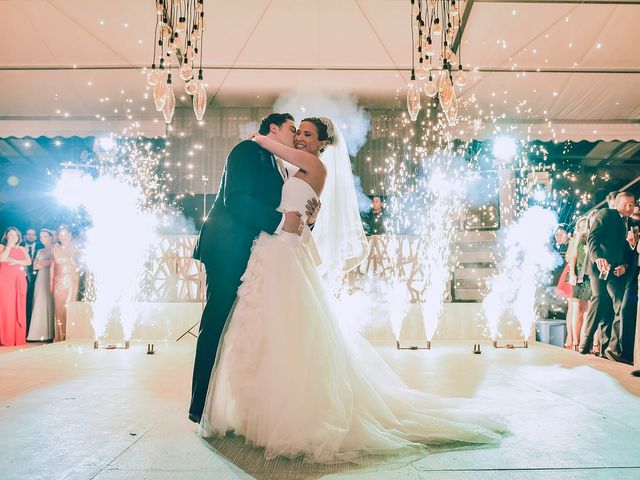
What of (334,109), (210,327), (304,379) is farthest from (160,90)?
(334,109)

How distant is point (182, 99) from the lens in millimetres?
7695

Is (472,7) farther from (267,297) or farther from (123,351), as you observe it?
(123,351)

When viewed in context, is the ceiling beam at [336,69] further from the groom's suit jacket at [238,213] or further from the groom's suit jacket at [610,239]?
the groom's suit jacket at [238,213]

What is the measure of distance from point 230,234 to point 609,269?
14.4ft

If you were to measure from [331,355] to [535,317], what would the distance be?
5.53 meters

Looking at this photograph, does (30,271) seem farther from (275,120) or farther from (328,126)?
(328,126)

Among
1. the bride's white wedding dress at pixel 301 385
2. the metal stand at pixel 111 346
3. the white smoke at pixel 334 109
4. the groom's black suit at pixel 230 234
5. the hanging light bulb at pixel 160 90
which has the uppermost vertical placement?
the white smoke at pixel 334 109

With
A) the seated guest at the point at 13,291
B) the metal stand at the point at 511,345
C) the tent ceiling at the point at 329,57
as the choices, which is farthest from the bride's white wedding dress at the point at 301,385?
the seated guest at the point at 13,291

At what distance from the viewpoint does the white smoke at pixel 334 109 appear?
23.9ft

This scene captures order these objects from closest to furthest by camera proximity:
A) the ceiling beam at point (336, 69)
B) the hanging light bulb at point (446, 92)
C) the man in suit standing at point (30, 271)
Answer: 1. the hanging light bulb at point (446, 92)
2. the ceiling beam at point (336, 69)
3. the man in suit standing at point (30, 271)

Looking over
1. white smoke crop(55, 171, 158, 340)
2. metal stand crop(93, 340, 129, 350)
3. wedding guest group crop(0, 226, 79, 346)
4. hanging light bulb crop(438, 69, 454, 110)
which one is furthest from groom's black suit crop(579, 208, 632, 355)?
wedding guest group crop(0, 226, 79, 346)

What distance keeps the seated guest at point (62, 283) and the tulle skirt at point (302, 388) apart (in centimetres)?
545

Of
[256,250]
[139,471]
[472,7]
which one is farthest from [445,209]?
[139,471]

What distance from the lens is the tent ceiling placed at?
548 centimetres
